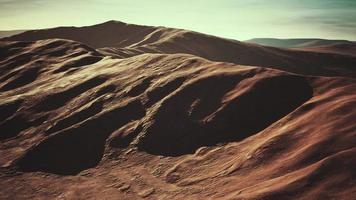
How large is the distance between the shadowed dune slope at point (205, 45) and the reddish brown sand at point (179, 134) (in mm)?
54295

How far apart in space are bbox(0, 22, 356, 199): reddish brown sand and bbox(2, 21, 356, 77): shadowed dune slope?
178ft

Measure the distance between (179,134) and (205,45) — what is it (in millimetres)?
77789

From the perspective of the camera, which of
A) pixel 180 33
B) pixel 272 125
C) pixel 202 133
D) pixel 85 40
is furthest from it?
pixel 85 40

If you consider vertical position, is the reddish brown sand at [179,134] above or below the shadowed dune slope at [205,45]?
below

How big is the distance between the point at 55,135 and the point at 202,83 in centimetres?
1282

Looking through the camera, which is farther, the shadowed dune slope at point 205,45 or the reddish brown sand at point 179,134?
the shadowed dune slope at point 205,45

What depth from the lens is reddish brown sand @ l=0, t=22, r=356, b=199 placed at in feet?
64.4

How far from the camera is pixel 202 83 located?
32969mm

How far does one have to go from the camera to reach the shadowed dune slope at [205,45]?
101 metres

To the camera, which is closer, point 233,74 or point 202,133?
point 202,133

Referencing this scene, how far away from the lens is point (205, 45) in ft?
343

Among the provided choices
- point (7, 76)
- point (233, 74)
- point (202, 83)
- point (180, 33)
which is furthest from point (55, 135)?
point (180, 33)

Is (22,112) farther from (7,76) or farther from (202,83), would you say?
(202,83)

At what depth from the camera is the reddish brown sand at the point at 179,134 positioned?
19.6 metres
